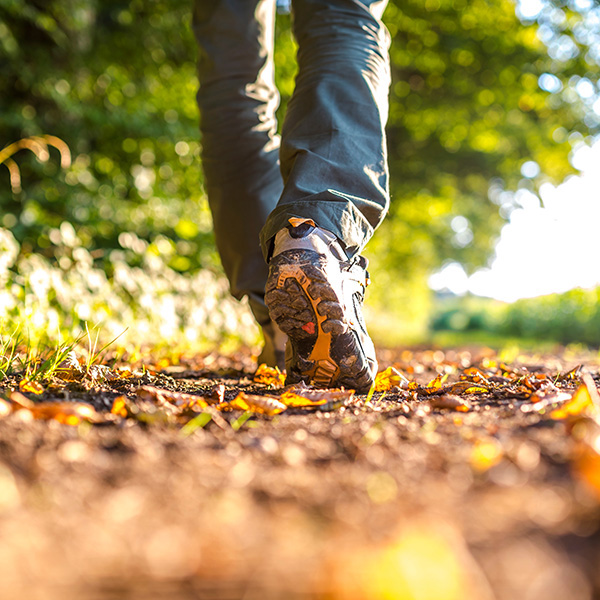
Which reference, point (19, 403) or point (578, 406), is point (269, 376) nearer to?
point (19, 403)

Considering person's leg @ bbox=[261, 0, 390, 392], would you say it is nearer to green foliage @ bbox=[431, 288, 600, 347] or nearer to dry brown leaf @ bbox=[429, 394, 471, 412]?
dry brown leaf @ bbox=[429, 394, 471, 412]

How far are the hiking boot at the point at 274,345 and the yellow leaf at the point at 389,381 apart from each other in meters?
0.46

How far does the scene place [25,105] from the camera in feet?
16.3

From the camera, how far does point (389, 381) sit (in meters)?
1.65

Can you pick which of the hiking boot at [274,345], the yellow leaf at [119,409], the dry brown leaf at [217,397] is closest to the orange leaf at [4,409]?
the yellow leaf at [119,409]

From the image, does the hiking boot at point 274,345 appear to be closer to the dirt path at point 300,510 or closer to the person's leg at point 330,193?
the person's leg at point 330,193

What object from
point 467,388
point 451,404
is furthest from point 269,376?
point 451,404

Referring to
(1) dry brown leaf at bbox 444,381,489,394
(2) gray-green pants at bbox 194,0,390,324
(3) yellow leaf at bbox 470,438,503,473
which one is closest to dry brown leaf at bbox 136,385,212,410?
(2) gray-green pants at bbox 194,0,390,324

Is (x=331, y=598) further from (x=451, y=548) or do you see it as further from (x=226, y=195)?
(x=226, y=195)

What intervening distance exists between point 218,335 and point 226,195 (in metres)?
3.08

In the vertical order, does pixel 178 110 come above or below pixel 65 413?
above

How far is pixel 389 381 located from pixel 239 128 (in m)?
1.09

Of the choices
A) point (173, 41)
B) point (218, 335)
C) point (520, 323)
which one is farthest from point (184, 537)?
point (520, 323)

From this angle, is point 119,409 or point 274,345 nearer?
point 119,409
